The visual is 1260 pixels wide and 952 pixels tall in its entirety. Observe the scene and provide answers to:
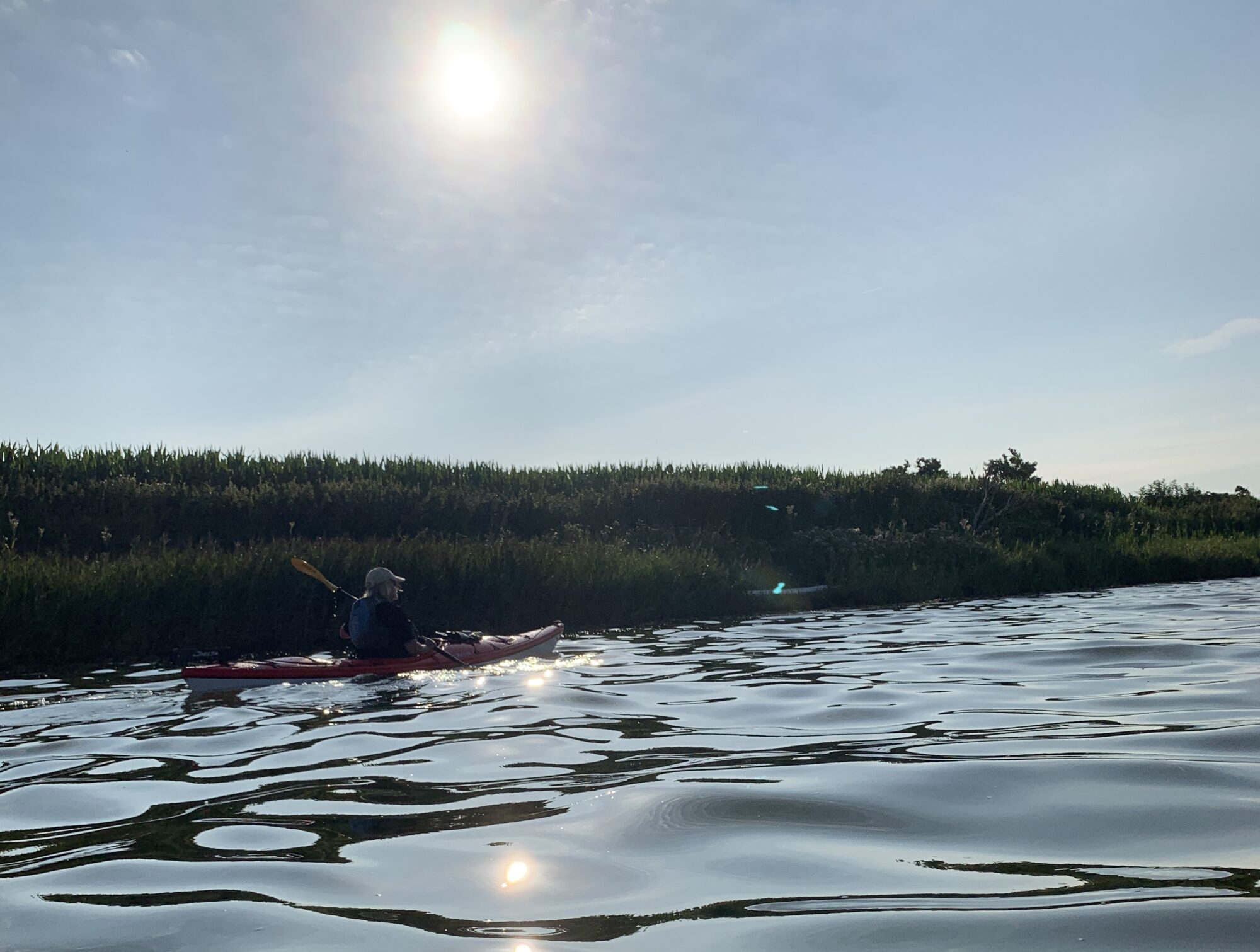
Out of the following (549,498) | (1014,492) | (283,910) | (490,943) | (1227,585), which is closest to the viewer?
(490,943)

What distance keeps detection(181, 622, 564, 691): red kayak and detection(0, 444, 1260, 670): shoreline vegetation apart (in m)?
0.35

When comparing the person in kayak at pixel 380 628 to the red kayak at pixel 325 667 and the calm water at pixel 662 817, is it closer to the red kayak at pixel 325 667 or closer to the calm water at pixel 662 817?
the red kayak at pixel 325 667

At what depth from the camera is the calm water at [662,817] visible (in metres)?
2.77

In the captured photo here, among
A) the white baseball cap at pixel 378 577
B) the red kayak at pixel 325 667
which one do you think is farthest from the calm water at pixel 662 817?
the white baseball cap at pixel 378 577

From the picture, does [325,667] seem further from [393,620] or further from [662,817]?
[662,817]

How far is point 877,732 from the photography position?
582 cm

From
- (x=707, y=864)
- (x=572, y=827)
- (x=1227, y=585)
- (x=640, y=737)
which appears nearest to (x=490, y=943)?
→ (x=707, y=864)

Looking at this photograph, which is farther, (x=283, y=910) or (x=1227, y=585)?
(x=1227, y=585)

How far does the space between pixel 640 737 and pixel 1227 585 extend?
17.9m

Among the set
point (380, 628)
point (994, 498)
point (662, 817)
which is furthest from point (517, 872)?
point (994, 498)

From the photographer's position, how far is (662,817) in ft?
13.0

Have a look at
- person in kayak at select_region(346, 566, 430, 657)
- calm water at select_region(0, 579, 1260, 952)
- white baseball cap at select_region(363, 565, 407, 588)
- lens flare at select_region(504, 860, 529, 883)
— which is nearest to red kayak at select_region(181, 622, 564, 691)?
person in kayak at select_region(346, 566, 430, 657)

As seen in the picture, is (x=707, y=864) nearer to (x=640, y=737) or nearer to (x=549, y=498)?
(x=640, y=737)

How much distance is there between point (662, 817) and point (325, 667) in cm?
663
